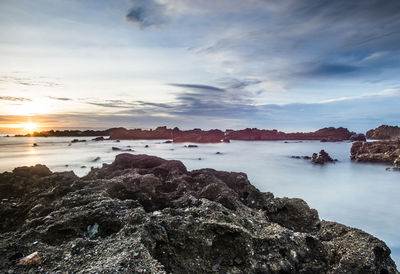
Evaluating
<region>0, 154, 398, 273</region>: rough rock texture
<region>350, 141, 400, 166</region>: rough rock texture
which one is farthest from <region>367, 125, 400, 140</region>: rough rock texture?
<region>0, 154, 398, 273</region>: rough rock texture

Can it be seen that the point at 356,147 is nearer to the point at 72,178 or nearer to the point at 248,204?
the point at 248,204

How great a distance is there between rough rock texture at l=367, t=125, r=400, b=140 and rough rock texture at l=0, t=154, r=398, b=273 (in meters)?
50.1

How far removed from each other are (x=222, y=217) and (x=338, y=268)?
6.65 ft

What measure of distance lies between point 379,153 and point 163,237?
2476 cm

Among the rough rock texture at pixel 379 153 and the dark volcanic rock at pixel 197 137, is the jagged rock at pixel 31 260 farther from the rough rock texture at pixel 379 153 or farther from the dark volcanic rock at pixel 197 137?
the dark volcanic rock at pixel 197 137

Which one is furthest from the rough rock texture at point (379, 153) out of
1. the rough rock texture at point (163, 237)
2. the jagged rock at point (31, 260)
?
the jagged rock at point (31, 260)

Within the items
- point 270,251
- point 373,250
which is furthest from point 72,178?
point 373,250

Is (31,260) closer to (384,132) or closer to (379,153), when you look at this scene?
(379,153)

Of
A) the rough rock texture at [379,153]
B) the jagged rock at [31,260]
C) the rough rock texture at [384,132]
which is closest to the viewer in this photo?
the jagged rock at [31,260]

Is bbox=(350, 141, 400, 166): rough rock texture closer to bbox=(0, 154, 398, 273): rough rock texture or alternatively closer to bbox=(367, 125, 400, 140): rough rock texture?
bbox=(0, 154, 398, 273): rough rock texture

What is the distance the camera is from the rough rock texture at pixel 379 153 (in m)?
19.9

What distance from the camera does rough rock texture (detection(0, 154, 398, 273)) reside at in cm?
317

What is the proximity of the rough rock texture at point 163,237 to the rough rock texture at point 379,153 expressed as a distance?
1929 cm

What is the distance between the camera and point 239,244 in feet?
12.6
